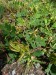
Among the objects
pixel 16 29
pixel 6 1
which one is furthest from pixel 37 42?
pixel 6 1

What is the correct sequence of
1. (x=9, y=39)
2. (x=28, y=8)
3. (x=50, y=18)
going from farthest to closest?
(x=28, y=8), (x=50, y=18), (x=9, y=39)

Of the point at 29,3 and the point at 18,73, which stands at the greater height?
the point at 29,3

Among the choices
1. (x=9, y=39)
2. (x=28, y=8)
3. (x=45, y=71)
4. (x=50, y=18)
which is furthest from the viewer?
(x=28, y=8)

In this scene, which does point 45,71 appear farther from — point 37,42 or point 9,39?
point 9,39

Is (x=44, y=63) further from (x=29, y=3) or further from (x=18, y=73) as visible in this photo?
(x=29, y=3)

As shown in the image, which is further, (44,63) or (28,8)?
(28,8)

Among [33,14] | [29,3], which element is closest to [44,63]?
[33,14]
